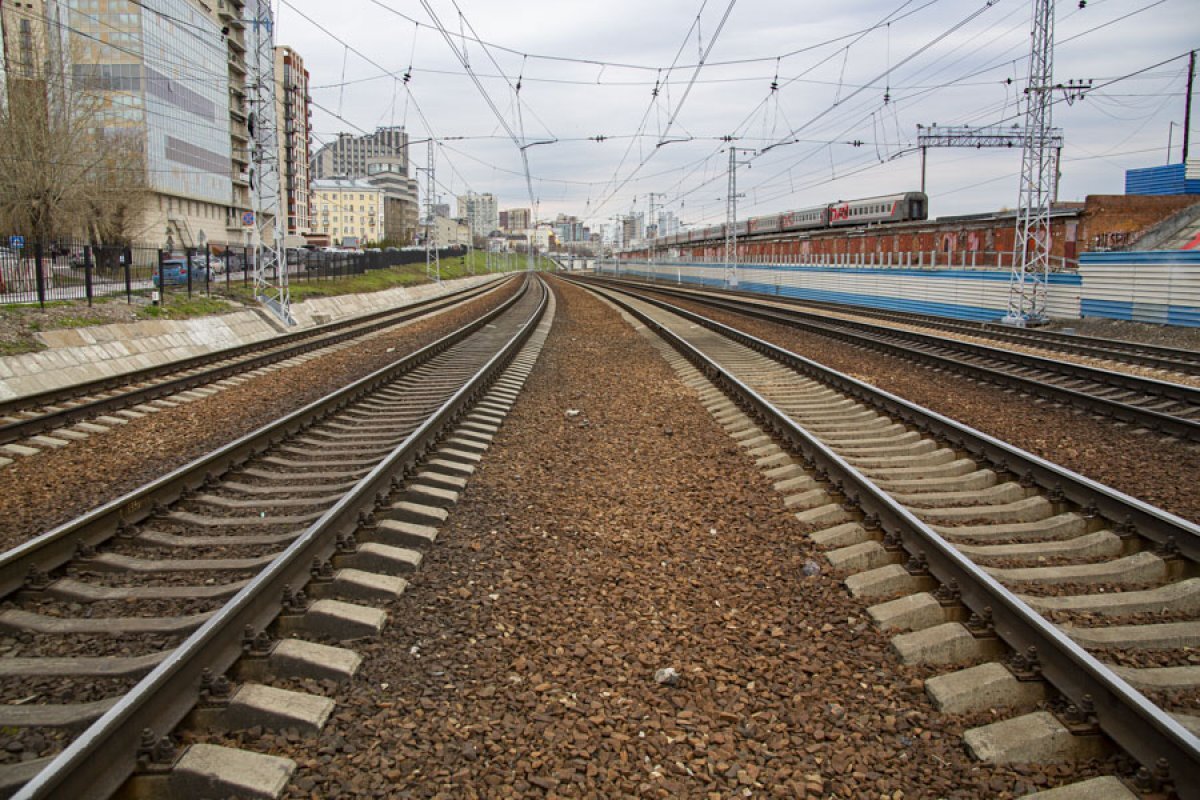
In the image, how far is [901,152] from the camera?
1569 inches

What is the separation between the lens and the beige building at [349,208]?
15175 centimetres

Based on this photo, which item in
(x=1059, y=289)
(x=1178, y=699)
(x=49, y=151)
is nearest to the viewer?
(x=1178, y=699)

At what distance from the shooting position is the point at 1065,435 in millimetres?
9781

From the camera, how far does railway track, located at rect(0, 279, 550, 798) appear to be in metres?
3.37

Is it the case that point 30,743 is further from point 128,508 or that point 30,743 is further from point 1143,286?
point 1143,286

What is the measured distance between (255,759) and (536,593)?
7.39 ft

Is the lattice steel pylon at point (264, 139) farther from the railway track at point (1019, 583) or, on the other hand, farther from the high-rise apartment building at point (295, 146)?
the high-rise apartment building at point (295, 146)

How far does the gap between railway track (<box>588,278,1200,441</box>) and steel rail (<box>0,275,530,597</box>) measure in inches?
400

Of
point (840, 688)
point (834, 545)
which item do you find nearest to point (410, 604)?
point (840, 688)

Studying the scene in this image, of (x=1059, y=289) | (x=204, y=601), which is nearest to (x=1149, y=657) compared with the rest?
(x=204, y=601)

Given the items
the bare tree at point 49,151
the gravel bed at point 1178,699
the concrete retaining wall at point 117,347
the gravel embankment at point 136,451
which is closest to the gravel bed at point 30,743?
the gravel embankment at point 136,451

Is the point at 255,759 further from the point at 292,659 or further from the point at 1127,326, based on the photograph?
the point at 1127,326

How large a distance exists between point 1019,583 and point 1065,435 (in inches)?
210

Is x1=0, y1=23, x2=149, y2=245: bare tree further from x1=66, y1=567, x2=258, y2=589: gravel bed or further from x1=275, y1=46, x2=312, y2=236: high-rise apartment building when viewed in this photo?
x1=275, y1=46, x2=312, y2=236: high-rise apartment building
